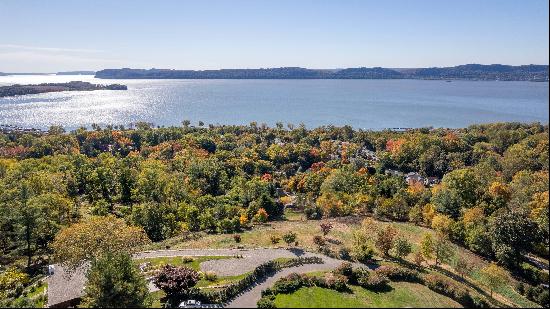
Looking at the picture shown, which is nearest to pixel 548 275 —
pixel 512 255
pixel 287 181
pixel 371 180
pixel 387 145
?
pixel 512 255

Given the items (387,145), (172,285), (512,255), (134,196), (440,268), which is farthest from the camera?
(387,145)

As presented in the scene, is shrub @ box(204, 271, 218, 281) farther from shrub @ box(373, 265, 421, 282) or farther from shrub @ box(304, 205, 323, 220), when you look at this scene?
shrub @ box(304, 205, 323, 220)

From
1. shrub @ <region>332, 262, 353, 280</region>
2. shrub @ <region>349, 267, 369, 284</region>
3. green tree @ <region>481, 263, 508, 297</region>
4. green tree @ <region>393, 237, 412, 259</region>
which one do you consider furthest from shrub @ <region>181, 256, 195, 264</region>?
green tree @ <region>481, 263, 508, 297</region>

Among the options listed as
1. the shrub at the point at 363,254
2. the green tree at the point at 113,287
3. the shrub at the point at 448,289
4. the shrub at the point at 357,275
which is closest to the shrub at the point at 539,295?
the shrub at the point at 448,289

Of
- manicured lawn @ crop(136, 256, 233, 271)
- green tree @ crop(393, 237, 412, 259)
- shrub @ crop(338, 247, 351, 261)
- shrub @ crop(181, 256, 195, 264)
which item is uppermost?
green tree @ crop(393, 237, 412, 259)

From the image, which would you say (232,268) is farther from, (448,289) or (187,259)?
(448,289)

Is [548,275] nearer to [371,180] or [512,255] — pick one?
[512,255]
